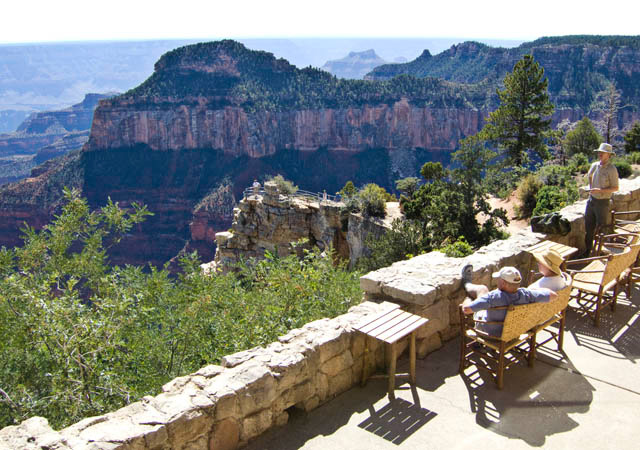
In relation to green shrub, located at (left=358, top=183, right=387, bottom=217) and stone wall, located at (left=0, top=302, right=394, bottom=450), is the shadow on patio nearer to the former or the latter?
stone wall, located at (left=0, top=302, right=394, bottom=450)

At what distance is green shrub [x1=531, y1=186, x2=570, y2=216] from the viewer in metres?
14.7

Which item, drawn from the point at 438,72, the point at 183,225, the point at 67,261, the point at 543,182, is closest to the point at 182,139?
the point at 183,225

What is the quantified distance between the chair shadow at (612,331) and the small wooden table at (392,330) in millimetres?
2070

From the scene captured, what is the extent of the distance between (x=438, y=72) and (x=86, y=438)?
112054mm

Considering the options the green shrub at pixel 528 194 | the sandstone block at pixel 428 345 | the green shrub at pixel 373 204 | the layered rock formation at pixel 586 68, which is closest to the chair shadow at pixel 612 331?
the sandstone block at pixel 428 345

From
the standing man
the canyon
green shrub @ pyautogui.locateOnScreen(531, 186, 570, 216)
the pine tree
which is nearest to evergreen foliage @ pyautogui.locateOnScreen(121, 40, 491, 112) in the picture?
the canyon

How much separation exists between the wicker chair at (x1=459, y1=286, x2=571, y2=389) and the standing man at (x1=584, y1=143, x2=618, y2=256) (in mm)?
2766

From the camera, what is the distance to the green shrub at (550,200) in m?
14.7

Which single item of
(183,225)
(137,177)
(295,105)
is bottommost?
(183,225)

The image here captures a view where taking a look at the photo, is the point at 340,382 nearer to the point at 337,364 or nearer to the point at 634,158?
the point at 337,364

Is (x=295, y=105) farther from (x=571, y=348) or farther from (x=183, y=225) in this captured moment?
(x=571, y=348)

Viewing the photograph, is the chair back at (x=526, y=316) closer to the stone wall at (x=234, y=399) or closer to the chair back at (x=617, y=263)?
the chair back at (x=617, y=263)

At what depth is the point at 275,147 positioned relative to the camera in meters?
81.0

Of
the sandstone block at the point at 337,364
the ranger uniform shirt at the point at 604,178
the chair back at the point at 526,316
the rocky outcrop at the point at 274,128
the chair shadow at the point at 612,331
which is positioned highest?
the ranger uniform shirt at the point at 604,178
